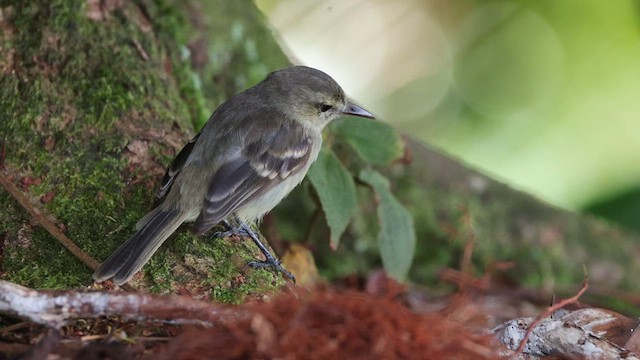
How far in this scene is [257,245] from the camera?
337cm

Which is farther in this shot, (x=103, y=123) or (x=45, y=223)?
(x=103, y=123)

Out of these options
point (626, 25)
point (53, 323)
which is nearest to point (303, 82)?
point (53, 323)

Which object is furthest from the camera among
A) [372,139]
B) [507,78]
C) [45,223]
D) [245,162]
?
[507,78]

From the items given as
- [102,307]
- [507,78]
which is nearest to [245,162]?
[102,307]

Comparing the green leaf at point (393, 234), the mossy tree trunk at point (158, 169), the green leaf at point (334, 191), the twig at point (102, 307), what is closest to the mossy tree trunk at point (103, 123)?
the mossy tree trunk at point (158, 169)

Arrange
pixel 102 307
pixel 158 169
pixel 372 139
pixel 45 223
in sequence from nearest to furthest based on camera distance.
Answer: pixel 102 307, pixel 45 223, pixel 158 169, pixel 372 139

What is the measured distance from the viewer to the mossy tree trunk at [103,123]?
2.93 metres

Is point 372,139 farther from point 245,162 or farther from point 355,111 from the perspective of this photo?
point 245,162

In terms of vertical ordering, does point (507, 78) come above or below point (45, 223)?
above

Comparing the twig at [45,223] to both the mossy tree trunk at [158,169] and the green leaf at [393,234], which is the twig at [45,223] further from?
the green leaf at [393,234]

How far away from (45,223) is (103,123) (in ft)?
2.40

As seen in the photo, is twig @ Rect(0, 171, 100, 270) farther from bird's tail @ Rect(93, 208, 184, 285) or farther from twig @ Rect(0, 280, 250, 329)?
twig @ Rect(0, 280, 250, 329)

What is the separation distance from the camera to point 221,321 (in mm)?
2219

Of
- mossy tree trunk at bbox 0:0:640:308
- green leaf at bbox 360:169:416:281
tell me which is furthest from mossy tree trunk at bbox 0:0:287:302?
green leaf at bbox 360:169:416:281
